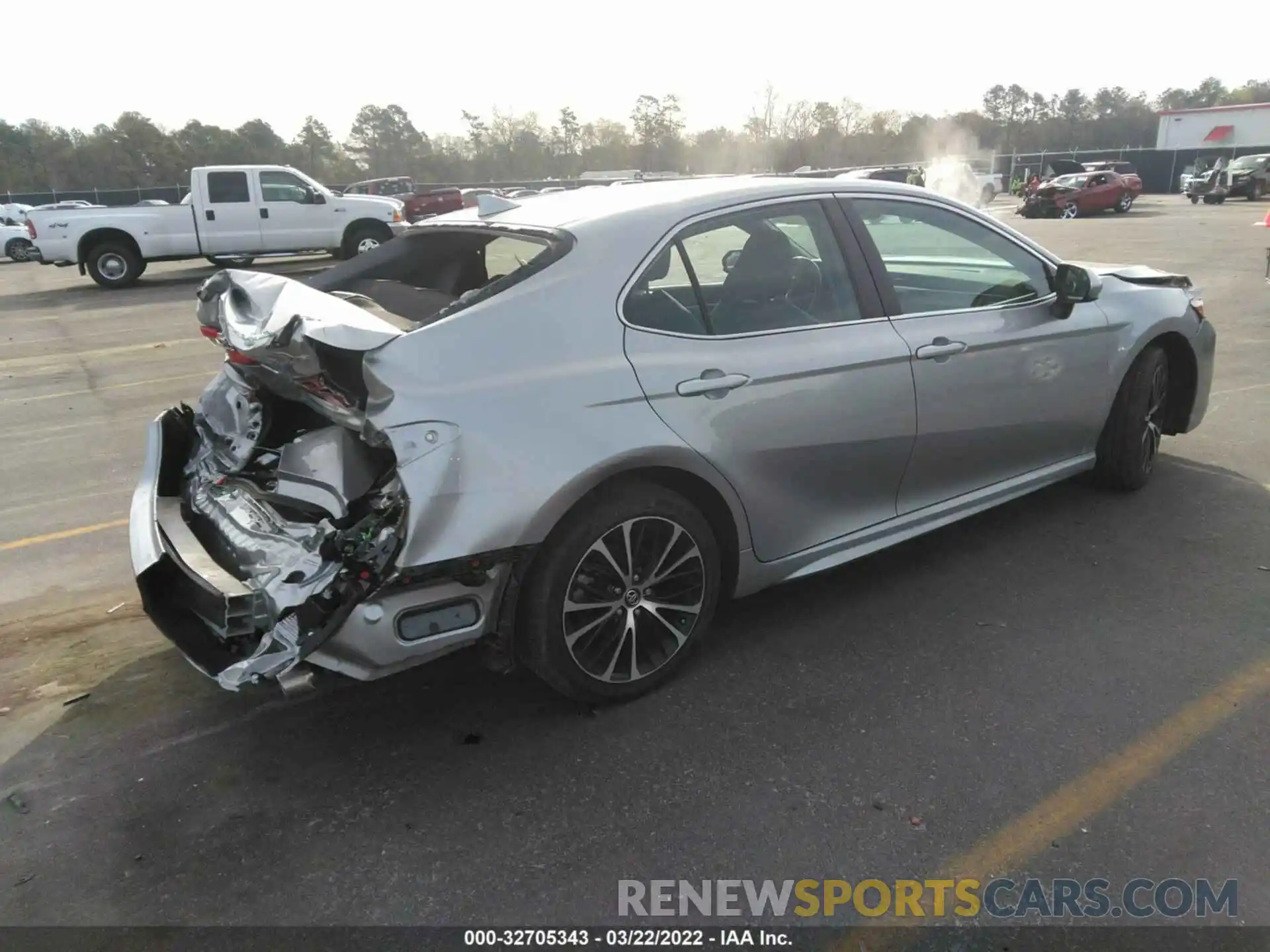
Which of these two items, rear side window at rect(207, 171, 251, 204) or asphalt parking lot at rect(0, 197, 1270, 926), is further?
rear side window at rect(207, 171, 251, 204)

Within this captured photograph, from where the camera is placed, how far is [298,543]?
2.88 meters

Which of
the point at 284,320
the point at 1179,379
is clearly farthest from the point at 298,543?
the point at 1179,379

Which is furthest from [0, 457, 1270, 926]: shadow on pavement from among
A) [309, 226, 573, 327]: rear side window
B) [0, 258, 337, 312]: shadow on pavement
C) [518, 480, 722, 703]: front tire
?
[0, 258, 337, 312]: shadow on pavement

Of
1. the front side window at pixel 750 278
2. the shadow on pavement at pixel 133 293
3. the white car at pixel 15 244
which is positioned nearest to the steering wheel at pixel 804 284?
the front side window at pixel 750 278

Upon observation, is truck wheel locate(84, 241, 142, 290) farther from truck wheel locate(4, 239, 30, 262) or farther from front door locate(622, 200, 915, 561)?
front door locate(622, 200, 915, 561)

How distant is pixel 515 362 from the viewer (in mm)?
2820

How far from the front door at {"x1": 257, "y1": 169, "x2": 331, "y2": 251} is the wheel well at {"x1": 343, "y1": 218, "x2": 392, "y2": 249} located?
380 mm

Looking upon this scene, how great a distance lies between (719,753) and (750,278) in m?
1.76

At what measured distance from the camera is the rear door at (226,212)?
17.7 metres

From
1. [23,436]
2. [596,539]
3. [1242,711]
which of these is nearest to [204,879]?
[596,539]

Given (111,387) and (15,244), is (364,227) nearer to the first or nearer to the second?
(111,387)

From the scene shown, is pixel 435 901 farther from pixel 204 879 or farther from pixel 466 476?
pixel 466 476

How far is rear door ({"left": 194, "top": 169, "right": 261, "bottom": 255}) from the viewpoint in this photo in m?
17.7

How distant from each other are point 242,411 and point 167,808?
153 cm
